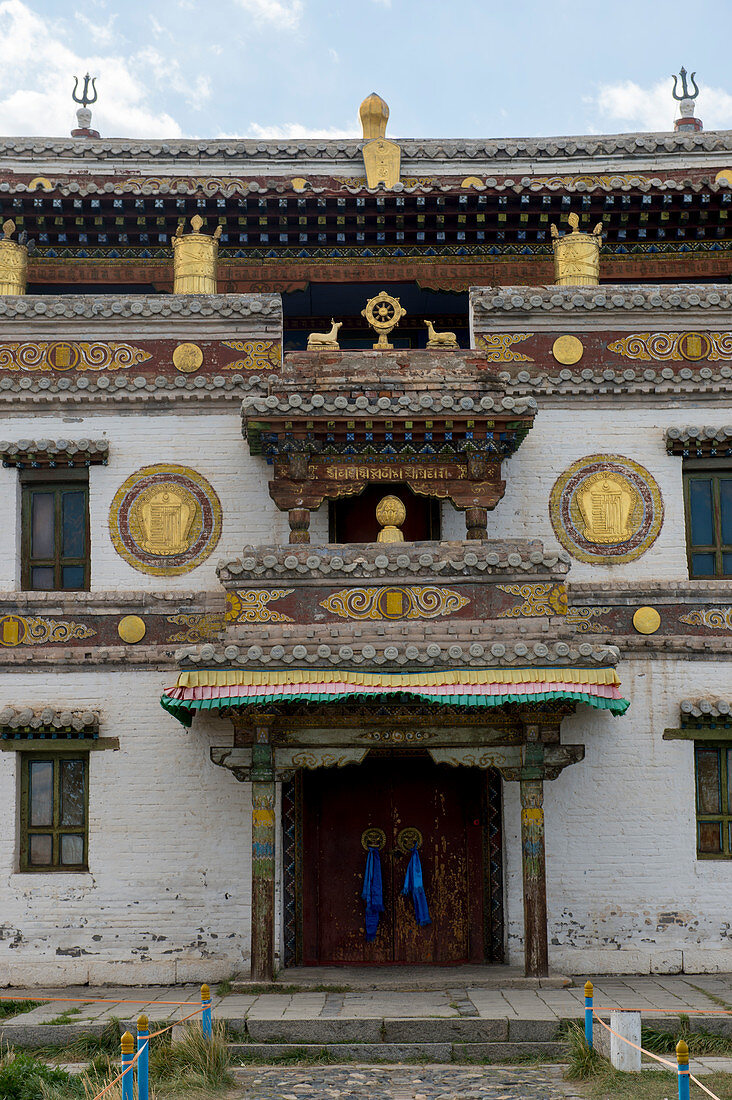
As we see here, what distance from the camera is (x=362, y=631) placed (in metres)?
13.9

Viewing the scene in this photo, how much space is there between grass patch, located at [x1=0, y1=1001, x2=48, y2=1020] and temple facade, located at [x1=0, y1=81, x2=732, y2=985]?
115cm

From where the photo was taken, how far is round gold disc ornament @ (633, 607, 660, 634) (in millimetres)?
15461

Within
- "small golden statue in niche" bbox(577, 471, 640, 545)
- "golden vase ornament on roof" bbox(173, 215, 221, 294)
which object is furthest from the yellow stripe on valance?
"golden vase ornament on roof" bbox(173, 215, 221, 294)

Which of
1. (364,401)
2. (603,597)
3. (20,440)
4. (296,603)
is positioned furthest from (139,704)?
(603,597)

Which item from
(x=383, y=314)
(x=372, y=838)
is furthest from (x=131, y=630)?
(x=383, y=314)

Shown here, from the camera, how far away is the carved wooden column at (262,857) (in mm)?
13781

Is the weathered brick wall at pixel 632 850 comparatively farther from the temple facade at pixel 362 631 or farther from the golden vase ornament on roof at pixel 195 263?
the golden vase ornament on roof at pixel 195 263

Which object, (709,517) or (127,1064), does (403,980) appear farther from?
(709,517)

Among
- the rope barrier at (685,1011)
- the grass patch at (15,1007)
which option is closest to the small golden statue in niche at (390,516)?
the rope barrier at (685,1011)

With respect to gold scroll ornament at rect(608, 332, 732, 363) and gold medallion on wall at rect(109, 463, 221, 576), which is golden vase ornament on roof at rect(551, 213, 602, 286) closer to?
gold scroll ornament at rect(608, 332, 732, 363)

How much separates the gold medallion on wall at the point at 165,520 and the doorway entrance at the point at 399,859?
329 cm

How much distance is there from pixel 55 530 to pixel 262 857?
5106 mm

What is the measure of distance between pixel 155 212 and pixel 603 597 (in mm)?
8575

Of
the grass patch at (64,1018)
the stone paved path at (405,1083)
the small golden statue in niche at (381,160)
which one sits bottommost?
the stone paved path at (405,1083)
